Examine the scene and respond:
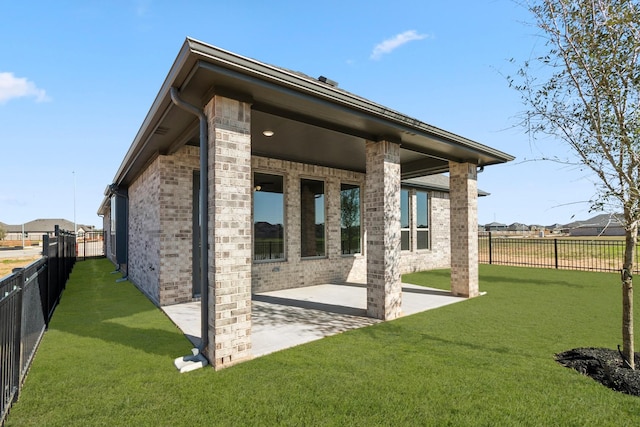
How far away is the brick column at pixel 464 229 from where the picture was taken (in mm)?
7812

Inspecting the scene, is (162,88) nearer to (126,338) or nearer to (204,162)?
(204,162)

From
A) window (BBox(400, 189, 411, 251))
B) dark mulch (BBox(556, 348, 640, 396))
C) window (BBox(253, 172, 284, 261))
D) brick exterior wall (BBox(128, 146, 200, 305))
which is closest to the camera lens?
dark mulch (BBox(556, 348, 640, 396))

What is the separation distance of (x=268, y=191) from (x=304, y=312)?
369 centimetres

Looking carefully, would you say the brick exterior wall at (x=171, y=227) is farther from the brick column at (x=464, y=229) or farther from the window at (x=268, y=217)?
the brick column at (x=464, y=229)

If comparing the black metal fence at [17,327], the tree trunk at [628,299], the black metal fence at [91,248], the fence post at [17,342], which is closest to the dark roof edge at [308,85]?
the black metal fence at [17,327]

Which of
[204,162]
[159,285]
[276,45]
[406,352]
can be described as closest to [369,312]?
[406,352]

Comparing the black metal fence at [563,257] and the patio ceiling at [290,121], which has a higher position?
the patio ceiling at [290,121]

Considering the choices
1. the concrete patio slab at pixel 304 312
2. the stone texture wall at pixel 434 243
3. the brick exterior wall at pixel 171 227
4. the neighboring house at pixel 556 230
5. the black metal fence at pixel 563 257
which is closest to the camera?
the concrete patio slab at pixel 304 312

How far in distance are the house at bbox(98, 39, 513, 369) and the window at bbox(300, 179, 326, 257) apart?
43mm

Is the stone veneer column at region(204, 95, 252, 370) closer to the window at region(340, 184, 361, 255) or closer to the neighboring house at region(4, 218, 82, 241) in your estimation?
the window at region(340, 184, 361, 255)

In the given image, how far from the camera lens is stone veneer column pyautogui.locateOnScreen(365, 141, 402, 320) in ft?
19.0

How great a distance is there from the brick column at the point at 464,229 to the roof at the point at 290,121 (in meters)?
0.43

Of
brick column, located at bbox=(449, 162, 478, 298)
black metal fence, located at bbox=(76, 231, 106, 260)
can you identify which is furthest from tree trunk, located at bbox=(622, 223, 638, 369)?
black metal fence, located at bbox=(76, 231, 106, 260)

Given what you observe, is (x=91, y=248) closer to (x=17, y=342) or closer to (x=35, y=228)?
(x=17, y=342)
